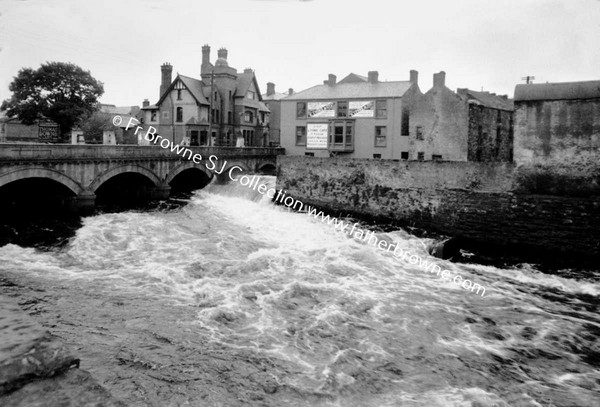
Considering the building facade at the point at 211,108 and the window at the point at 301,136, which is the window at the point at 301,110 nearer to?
the window at the point at 301,136

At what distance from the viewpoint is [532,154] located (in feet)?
78.5

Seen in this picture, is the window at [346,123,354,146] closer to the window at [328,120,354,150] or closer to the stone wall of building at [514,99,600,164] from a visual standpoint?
the window at [328,120,354,150]

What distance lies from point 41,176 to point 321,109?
2264cm

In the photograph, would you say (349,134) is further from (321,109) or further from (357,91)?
(357,91)

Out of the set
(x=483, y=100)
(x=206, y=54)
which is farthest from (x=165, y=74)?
(x=483, y=100)

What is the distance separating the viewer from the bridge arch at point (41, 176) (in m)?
22.8

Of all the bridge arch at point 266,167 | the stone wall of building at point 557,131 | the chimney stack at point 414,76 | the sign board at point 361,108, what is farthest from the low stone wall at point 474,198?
the chimney stack at point 414,76

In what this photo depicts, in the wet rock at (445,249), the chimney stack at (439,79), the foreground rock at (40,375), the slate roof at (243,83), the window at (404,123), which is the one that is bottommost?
the wet rock at (445,249)

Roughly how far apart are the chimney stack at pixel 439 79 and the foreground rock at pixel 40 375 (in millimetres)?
29745

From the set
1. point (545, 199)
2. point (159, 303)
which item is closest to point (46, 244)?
point (159, 303)

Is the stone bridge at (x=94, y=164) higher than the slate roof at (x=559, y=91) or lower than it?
lower

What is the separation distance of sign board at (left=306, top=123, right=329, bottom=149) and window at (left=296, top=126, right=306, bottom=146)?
2.96ft

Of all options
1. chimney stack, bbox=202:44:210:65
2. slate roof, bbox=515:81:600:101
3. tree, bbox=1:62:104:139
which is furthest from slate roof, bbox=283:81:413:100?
tree, bbox=1:62:104:139

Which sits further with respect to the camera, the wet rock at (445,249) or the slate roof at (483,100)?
the slate roof at (483,100)
